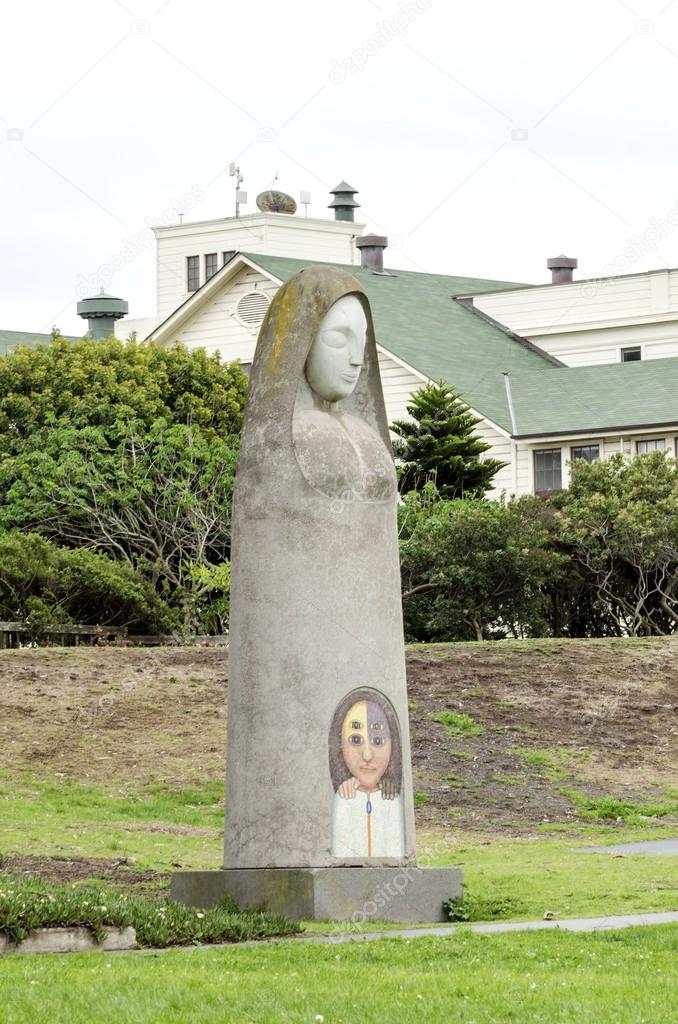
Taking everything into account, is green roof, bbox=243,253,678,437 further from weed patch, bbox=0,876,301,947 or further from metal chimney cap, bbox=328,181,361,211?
weed patch, bbox=0,876,301,947

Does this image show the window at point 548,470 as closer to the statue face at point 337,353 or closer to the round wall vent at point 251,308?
the round wall vent at point 251,308

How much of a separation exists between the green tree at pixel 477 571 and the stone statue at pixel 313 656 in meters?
17.9

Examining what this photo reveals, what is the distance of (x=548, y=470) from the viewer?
138ft

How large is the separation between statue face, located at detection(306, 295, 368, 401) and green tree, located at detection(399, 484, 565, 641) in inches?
696

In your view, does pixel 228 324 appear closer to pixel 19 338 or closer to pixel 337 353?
pixel 19 338

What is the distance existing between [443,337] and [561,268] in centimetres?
1180

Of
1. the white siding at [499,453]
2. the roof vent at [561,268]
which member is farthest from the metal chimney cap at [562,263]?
the white siding at [499,453]

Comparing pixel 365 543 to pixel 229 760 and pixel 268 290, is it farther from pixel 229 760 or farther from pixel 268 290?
pixel 268 290

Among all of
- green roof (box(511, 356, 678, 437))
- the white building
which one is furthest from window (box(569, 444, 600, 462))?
green roof (box(511, 356, 678, 437))

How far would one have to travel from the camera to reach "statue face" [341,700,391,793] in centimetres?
1323

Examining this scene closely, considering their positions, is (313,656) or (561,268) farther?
(561,268)

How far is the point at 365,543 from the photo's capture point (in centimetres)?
1361

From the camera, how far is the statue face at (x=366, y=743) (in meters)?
13.2

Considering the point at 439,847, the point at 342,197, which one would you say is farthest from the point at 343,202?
the point at 439,847
